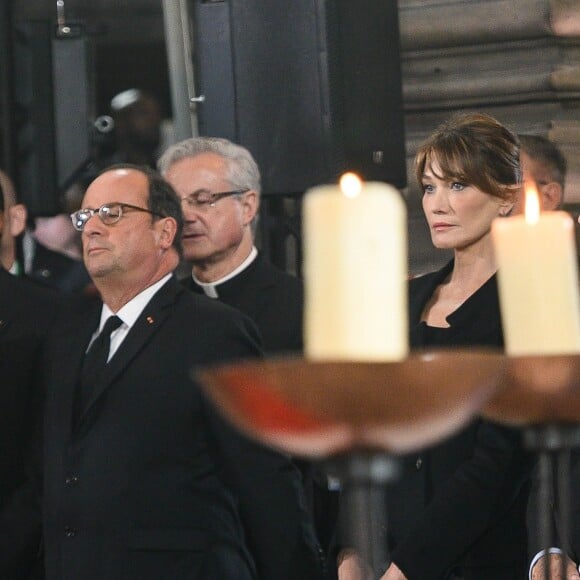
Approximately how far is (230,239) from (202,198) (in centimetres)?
17

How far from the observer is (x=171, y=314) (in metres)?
4.33

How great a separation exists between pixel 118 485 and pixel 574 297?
2.75 meters

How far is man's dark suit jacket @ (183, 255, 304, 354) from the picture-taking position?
5.03 m

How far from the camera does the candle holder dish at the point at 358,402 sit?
126 cm

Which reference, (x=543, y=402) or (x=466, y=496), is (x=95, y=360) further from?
(x=543, y=402)

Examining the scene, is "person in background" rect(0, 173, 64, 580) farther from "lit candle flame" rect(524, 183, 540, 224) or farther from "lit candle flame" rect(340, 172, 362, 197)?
"lit candle flame" rect(340, 172, 362, 197)

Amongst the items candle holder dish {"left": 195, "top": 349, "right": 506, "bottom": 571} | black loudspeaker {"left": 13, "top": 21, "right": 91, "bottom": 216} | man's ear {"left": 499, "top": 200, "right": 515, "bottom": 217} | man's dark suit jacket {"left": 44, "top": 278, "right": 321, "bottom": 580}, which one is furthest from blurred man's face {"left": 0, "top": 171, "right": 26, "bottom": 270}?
candle holder dish {"left": 195, "top": 349, "right": 506, "bottom": 571}

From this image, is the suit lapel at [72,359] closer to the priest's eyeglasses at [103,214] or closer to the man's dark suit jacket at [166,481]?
the man's dark suit jacket at [166,481]

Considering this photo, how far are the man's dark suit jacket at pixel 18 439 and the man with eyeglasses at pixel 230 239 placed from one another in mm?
755

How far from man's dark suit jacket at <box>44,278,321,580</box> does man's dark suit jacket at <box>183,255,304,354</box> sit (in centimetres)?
76

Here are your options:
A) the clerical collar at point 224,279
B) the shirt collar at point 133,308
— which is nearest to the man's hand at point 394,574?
the shirt collar at point 133,308

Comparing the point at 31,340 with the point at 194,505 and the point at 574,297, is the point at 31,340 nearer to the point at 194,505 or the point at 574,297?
the point at 194,505

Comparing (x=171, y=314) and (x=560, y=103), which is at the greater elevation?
(x=560, y=103)

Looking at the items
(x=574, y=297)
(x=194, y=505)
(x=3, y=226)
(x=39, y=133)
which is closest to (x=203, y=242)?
(x=3, y=226)
